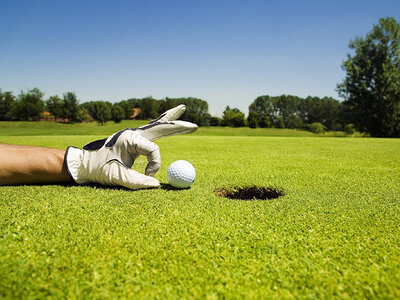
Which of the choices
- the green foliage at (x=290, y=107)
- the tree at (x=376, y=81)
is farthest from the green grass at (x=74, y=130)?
the green foliage at (x=290, y=107)

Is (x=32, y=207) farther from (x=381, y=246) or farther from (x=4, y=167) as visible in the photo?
(x=381, y=246)

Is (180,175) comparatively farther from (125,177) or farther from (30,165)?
(30,165)

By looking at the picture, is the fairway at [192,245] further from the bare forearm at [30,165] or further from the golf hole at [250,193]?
the golf hole at [250,193]

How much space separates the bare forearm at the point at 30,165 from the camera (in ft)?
9.87

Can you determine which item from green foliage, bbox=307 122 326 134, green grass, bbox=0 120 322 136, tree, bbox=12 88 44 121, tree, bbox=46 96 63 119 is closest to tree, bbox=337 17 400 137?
green grass, bbox=0 120 322 136

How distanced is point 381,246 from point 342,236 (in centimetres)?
24

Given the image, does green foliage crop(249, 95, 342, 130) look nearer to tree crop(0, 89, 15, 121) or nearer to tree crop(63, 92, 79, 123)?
tree crop(63, 92, 79, 123)

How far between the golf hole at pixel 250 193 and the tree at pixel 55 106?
5693 cm

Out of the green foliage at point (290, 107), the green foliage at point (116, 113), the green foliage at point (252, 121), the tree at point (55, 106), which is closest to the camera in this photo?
the tree at point (55, 106)

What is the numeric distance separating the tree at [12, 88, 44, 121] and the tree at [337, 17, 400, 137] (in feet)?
181

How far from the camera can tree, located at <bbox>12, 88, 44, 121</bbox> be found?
5300cm

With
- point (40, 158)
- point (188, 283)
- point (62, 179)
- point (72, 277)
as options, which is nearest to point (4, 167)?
point (40, 158)

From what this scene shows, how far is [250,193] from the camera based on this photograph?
352 cm

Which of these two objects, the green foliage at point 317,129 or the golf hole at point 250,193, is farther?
the green foliage at point 317,129
